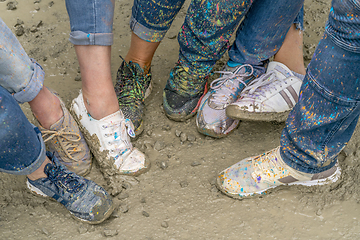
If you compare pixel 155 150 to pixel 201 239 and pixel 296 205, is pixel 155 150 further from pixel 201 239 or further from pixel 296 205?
pixel 296 205

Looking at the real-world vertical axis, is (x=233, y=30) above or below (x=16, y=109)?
above

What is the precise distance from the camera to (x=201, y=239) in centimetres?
101

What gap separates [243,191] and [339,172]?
393 millimetres

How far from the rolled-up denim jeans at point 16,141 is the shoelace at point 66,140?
0.13 m

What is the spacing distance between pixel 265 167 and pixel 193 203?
12.3 inches

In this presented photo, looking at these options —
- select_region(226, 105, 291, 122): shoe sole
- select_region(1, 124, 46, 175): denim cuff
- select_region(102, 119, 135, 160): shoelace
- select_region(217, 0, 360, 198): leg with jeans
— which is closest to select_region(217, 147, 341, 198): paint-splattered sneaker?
select_region(217, 0, 360, 198): leg with jeans

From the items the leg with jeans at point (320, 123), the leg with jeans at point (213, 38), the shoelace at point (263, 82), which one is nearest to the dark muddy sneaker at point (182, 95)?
the leg with jeans at point (213, 38)

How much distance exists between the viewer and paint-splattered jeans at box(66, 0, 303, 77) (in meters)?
1.06

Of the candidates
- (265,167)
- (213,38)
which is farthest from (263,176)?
(213,38)

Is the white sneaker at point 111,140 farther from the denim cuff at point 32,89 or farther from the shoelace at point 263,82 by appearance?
the shoelace at point 263,82

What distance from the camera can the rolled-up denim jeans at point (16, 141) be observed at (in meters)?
0.82

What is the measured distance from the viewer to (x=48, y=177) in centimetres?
107

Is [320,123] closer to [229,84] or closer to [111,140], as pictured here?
[229,84]

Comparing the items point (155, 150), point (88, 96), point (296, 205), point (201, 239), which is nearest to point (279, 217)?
point (296, 205)
